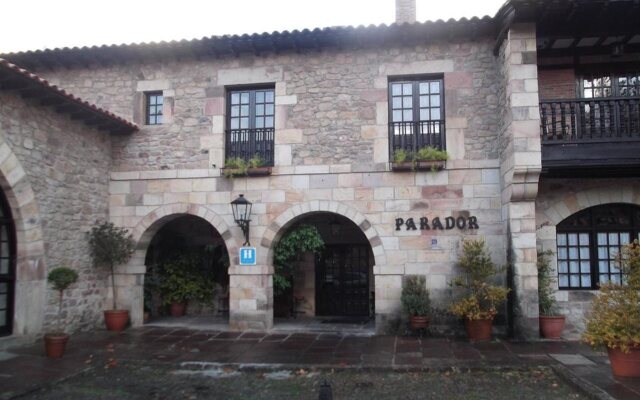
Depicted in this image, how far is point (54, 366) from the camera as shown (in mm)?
6992

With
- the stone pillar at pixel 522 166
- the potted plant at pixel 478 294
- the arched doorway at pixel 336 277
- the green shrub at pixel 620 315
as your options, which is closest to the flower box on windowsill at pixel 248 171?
the arched doorway at pixel 336 277

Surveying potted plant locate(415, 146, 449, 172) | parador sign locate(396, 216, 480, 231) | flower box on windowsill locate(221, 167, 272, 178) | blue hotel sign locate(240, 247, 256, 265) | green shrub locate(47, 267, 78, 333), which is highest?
potted plant locate(415, 146, 449, 172)

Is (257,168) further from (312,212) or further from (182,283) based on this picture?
(182,283)

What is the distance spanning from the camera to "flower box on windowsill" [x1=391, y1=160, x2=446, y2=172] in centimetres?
923

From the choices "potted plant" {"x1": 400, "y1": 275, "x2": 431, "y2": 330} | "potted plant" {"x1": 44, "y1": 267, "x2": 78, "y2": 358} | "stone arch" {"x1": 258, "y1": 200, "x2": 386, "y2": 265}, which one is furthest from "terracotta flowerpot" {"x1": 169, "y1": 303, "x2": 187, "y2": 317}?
"potted plant" {"x1": 400, "y1": 275, "x2": 431, "y2": 330}

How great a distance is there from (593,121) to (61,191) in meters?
9.45

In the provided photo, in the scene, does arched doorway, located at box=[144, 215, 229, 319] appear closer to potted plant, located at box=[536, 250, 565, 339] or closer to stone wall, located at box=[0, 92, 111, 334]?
stone wall, located at box=[0, 92, 111, 334]

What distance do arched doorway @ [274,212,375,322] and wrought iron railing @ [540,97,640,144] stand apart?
15.9 feet

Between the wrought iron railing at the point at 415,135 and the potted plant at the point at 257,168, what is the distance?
2.44 meters

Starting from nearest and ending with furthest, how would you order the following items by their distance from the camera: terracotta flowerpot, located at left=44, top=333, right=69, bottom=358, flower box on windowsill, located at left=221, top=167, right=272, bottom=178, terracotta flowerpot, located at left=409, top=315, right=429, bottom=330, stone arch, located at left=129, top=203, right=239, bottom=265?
terracotta flowerpot, located at left=44, top=333, right=69, bottom=358 → terracotta flowerpot, located at left=409, top=315, right=429, bottom=330 → flower box on windowsill, located at left=221, top=167, right=272, bottom=178 → stone arch, located at left=129, top=203, right=239, bottom=265

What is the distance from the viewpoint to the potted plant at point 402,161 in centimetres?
931

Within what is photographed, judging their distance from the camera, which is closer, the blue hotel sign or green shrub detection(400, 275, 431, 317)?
green shrub detection(400, 275, 431, 317)

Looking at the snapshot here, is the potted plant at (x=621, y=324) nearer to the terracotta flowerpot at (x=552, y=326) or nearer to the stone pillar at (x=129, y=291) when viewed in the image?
the terracotta flowerpot at (x=552, y=326)

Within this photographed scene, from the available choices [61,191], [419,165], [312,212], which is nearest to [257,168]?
[312,212]
